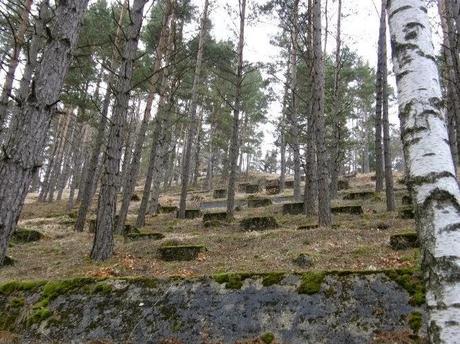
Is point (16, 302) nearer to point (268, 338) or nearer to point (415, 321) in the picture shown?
point (268, 338)

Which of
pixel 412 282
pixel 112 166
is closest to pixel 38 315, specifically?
pixel 112 166

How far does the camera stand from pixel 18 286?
6039 millimetres

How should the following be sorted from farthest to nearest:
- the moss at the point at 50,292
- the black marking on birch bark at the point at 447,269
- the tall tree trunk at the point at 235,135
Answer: the tall tree trunk at the point at 235,135, the moss at the point at 50,292, the black marking on birch bark at the point at 447,269

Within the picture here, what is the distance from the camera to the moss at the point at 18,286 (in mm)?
5973

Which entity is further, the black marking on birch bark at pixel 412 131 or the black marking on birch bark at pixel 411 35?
the black marking on birch bark at pixel 411 35

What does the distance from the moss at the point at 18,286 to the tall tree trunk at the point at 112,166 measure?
2465mm

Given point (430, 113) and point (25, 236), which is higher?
point (430, 113)

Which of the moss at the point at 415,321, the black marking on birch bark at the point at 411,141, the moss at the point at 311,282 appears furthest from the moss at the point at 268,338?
the black marking on birch bark at the point at 411,141

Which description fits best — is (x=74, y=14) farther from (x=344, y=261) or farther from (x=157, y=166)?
(x=157, y=166)

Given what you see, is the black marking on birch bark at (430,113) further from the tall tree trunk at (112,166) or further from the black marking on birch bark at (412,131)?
the tall tree trunk at (112,166)

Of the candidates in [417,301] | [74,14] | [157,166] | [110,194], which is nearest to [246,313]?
[417,301]

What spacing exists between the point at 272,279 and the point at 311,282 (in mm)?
539

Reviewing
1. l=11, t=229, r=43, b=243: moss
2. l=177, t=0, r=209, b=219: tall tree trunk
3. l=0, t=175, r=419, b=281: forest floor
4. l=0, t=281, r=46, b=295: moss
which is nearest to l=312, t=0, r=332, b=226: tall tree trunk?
l=0, t=175, r=419, b=281: forest floor

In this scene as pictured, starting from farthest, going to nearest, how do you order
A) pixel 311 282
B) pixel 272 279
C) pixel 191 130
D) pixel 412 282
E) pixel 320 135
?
pixel 191 130 → pixel 320 135 → pixel 272 279 → pixel 311 282 → pixel 412 282
